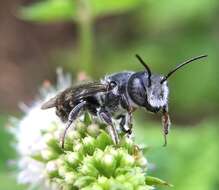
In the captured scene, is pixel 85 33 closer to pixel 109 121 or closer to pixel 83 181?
pixel 109 121

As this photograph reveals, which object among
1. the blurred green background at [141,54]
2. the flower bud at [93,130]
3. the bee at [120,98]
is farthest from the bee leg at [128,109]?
the blurred green background at [141,54]

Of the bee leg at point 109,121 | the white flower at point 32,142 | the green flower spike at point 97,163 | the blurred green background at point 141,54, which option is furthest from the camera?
the blurred green background at point 141,54

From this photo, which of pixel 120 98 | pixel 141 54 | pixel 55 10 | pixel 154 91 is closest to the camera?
pixel 154 91

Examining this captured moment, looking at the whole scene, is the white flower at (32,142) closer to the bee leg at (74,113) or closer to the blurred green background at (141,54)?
the bee leg at (74,113)

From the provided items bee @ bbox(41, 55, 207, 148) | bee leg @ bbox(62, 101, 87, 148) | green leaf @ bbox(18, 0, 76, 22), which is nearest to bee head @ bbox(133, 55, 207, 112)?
bee @ bbox(41, 55, 207, 148)

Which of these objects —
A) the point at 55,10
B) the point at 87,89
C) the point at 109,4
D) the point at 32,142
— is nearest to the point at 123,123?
the point at 87,89

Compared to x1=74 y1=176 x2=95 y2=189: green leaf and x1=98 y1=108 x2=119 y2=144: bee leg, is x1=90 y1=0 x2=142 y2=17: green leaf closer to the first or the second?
x1=98 y1=108 x2=119 y2=144: bee leg

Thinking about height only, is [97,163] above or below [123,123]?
below

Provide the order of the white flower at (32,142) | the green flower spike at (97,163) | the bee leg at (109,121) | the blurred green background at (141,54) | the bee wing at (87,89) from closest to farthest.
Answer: the green flower spike at (97,163) → the bee leg at (109,121) → the bee wing at (87,89) → the white flower at (32,142) → the blurred green background at (141,54)
